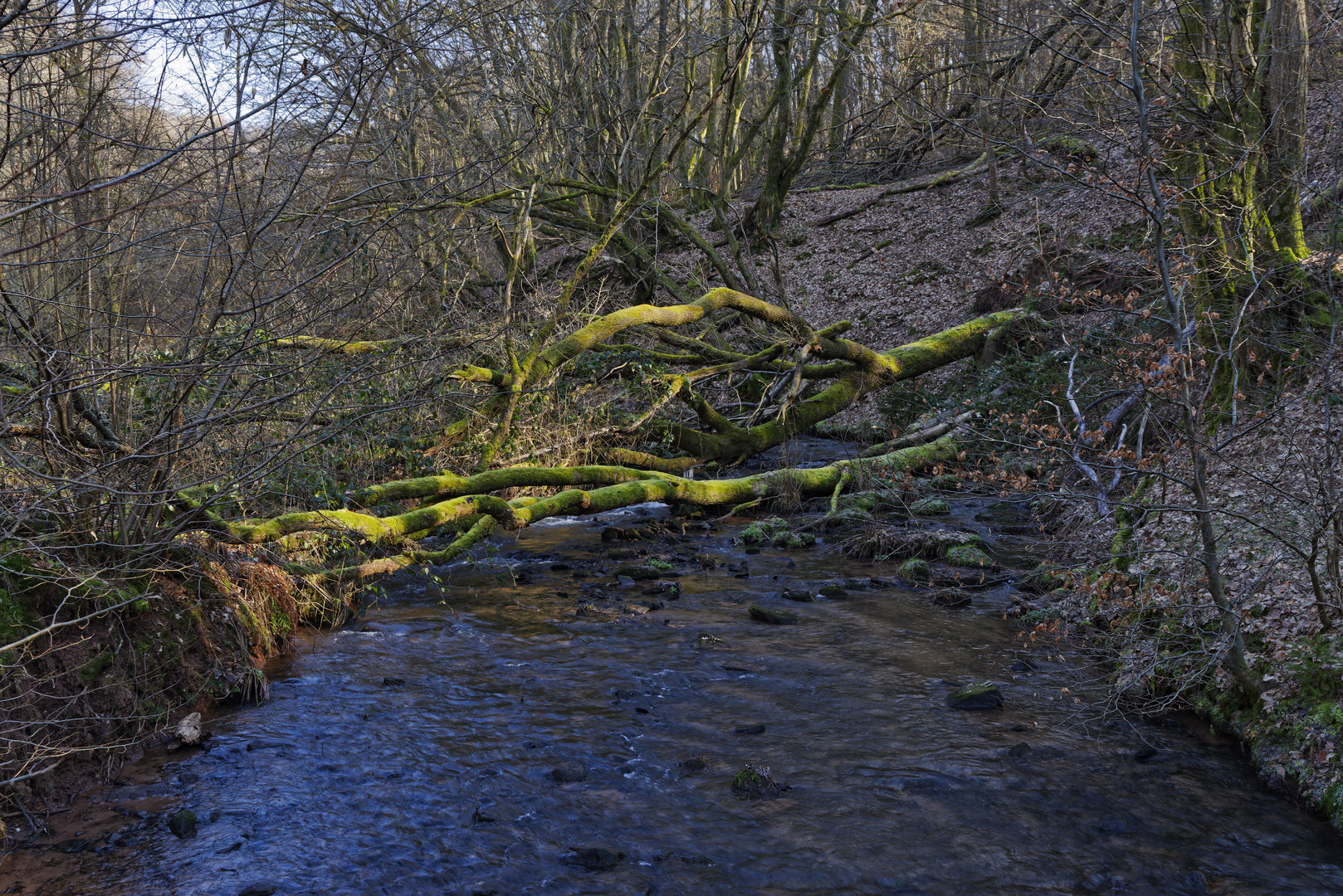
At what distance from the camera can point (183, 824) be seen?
4477 millimetres

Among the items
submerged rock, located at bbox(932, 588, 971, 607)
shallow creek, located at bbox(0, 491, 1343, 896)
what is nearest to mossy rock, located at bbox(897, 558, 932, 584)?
submerged rock, located at bbox(932, 588, 971, 607)

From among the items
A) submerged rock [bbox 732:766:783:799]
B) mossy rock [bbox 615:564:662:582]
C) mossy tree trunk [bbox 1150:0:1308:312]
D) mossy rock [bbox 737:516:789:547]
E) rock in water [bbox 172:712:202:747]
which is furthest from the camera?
mossy rock [bbox 737:516:789:547]

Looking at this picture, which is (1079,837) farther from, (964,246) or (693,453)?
(964,246)

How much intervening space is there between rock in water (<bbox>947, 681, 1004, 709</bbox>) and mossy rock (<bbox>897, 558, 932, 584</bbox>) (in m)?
2.68

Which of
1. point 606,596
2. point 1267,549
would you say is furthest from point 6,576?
point 1267,549

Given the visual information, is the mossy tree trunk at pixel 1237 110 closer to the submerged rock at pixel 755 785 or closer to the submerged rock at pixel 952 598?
the submerged rock at pixel 952 598

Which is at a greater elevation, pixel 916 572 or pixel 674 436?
pixel 674 436

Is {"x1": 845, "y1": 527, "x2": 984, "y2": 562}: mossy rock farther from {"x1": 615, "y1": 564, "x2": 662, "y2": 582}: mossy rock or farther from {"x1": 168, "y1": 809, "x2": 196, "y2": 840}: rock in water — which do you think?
{"x1": 168, "y1": 809, "x2": 196, "y2": 840}: rock in water

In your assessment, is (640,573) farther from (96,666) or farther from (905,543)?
(96,666)

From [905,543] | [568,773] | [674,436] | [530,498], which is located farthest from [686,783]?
[674,436]

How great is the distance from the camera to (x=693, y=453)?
12.5 meters

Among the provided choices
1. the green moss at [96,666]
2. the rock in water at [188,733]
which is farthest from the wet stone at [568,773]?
the green moss at [96,666]

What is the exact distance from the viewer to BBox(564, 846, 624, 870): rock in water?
14.0 ft

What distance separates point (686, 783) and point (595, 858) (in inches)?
→ 34.8
